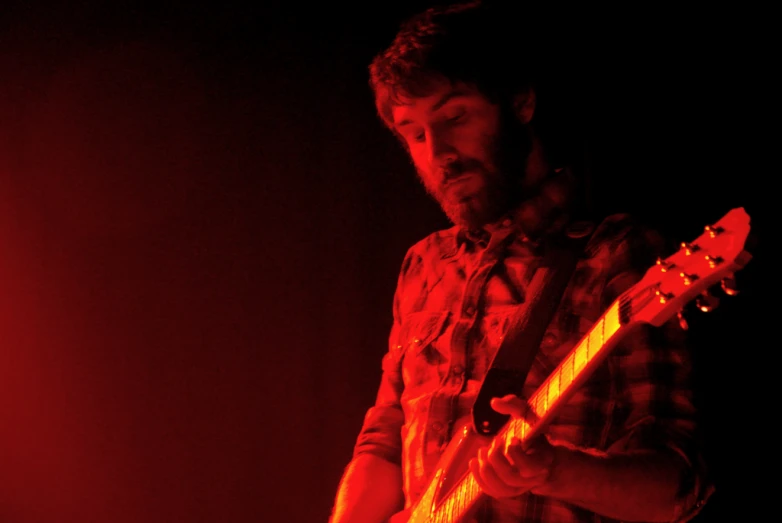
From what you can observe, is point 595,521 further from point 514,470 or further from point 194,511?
point 194,511

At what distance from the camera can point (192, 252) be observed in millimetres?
2137

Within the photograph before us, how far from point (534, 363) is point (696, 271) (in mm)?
440

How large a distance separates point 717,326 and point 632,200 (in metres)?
0.35

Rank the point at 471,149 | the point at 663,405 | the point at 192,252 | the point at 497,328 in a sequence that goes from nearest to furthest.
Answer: the point at 663,405
the point at 497,328
the point at 471,149
the point at 192,252

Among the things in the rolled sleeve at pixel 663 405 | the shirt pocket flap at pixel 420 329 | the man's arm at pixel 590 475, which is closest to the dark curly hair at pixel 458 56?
the shirt pocket flap at pixel 420 329

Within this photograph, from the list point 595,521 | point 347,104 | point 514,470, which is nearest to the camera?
point 514,470

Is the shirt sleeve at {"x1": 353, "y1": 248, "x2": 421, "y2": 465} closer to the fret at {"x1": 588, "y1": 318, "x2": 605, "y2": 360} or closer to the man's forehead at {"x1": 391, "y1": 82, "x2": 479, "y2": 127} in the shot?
the man's forehead at {"x1": 391, "y1": 82, "x2": 479, "y2": 127}

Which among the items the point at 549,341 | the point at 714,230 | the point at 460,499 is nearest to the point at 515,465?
the point at 460,499

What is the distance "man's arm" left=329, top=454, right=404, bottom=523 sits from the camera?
4.79 feet

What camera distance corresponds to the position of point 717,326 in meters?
1.31

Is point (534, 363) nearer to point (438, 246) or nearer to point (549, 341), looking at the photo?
point (549, 341)

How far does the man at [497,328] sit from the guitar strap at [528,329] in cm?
3

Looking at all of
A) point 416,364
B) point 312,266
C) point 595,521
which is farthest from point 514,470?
point 312,266

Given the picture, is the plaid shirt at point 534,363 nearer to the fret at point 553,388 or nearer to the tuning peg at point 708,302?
the fret at point 553,388
